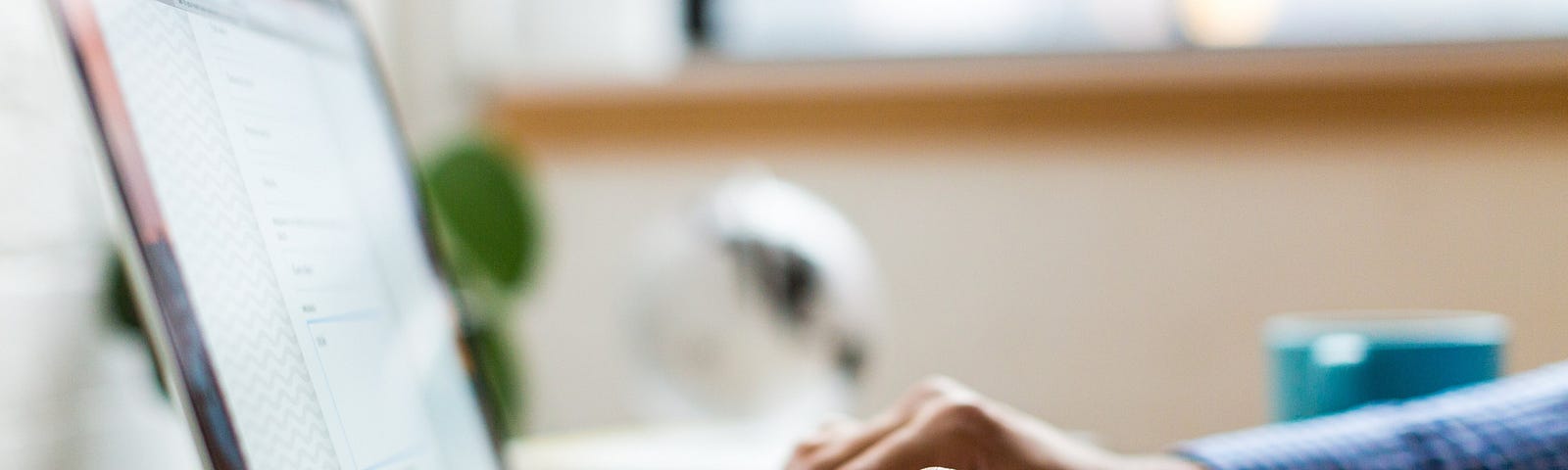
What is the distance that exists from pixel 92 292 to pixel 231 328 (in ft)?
1.10

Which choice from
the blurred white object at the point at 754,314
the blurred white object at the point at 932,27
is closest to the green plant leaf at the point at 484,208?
the blurred white object at the point at 754,314

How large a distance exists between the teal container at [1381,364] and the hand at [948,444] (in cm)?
21

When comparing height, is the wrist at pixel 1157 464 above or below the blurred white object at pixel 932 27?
below

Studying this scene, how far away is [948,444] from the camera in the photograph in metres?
0.52

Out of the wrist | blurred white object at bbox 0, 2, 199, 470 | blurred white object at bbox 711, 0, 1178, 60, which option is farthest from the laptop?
blurred white object at bbox 711, 0, 1178, 60

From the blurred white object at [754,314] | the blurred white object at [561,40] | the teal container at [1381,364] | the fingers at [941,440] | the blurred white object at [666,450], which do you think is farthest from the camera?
the blurred white object at [561,40]

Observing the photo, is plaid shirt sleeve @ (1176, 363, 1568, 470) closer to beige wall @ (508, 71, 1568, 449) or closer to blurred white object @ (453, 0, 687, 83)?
beige wall @ (508, 71, 1568, 449)

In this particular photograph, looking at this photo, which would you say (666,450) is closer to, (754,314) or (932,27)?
(754,314)

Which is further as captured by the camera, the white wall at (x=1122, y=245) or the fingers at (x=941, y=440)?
the white wall at (x=1122, y=245)

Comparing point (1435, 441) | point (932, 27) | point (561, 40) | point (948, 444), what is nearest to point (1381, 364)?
point (1435, 441)

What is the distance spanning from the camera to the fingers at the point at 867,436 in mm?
529

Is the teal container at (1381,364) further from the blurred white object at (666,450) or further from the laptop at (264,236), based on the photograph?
the laptop at (264,236)

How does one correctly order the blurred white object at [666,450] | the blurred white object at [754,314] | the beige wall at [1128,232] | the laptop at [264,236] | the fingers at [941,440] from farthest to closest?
the beige wall at [1128,232] < the blurred white object at [754,314] < the blurred white object at [666,450] < the fingers at [941,440] < the laptop at [264,236]

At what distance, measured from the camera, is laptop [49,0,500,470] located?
356 millimetres
